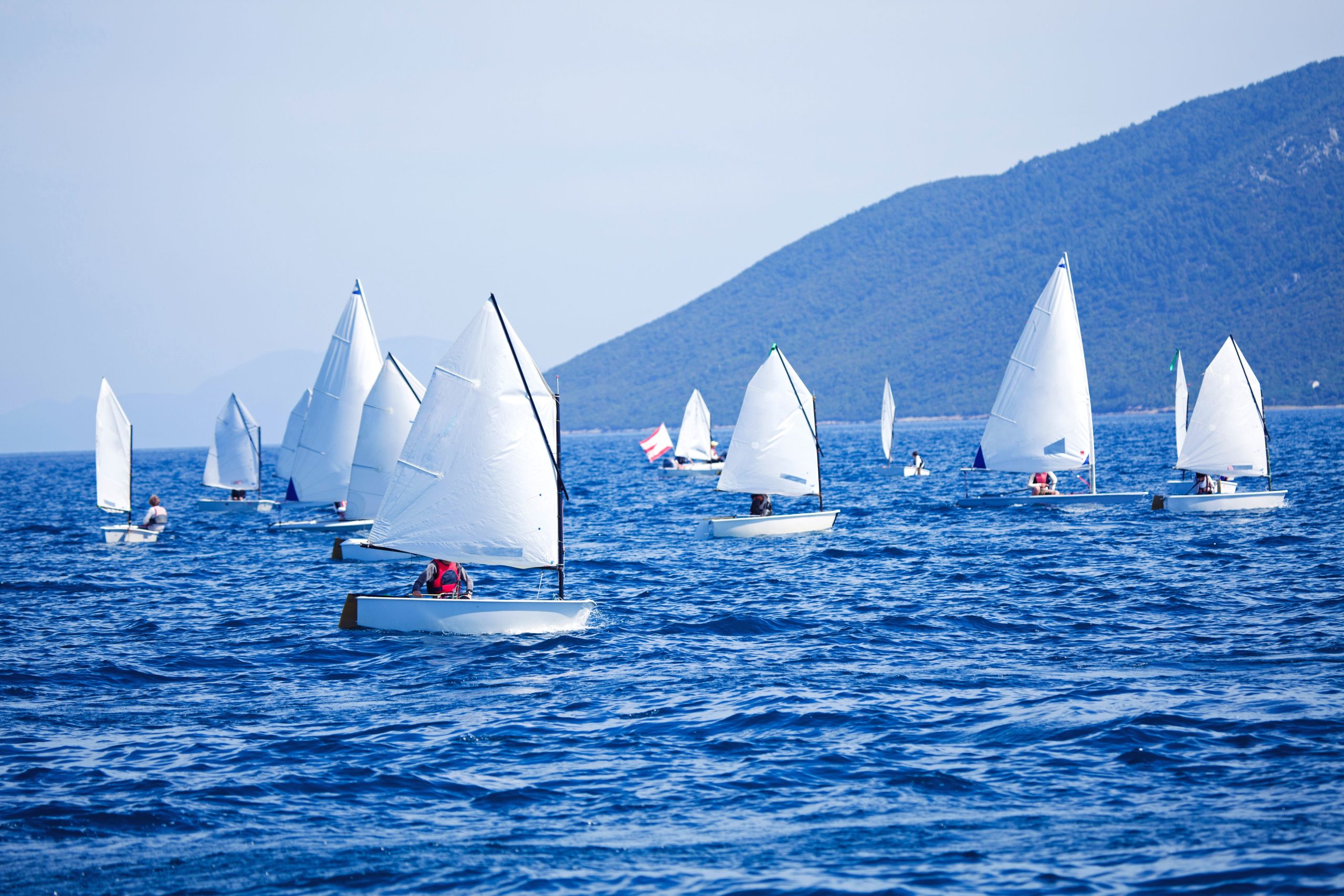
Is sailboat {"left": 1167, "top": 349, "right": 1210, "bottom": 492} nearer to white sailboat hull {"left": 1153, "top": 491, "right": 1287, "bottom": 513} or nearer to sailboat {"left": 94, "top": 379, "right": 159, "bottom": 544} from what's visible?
white sailboat hull {"left": 1153, "top": 491, "right": 1287, "bottom": 513}

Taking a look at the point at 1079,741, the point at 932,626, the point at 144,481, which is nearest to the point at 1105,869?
the point at 1079,741

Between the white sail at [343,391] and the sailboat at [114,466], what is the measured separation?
7.61 m

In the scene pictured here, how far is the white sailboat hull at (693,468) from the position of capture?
9031 centimetres

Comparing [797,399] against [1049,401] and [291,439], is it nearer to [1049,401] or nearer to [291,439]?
[1049,401]

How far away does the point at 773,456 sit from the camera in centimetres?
4212

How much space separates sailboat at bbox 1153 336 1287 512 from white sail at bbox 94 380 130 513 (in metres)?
36.6

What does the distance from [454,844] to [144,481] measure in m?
112

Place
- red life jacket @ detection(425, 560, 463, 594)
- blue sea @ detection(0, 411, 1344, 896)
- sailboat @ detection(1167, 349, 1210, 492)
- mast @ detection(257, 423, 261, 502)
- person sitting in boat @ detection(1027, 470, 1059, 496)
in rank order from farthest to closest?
mast @ detection(257, 423, 261, 502), sailboat @ detection(1167, 349, 1210, 492), person sitting in boat @ detection(1027, 470, 1059, 496), red life jacket @ detection(425, 560, 463, 594), blue sea @ detection(0, 411, 1344, 896)

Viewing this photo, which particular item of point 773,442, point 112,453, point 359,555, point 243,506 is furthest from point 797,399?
point 243,506

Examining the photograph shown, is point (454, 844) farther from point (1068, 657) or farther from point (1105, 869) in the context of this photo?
point (1068, 657)

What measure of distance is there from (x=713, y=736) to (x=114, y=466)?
117ft

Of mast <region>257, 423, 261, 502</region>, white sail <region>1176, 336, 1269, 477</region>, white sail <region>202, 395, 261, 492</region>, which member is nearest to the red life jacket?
white sail <region>1176, 336, 1269, 477</region>

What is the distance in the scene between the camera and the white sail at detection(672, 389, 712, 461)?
90.2m

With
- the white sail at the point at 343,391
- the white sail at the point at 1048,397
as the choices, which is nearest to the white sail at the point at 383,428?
the white sail at the point at 343,391
